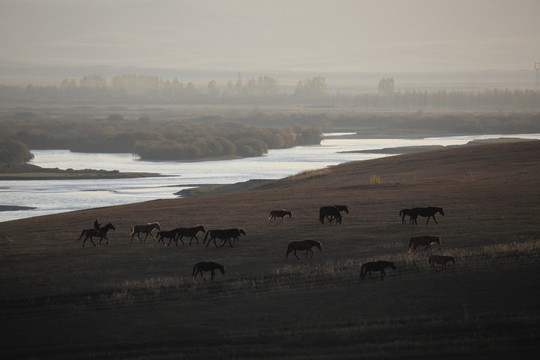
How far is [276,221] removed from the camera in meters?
37.3

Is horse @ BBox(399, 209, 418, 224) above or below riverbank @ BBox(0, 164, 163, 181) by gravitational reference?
above

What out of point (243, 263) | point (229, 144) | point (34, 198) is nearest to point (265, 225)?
point (243, 263)

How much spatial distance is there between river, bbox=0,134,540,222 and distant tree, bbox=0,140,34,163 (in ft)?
9.68

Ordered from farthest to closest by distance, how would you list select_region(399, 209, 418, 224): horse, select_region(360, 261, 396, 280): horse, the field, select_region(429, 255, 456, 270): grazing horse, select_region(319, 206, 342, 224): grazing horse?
select_region(319, 206, 342, 224): grazing horse, select_region(399, 209, 418, 224): horse, select_region(429, 255, 456, 270): grazing horse, select_region(360, 261, 396, 280): horse, the field

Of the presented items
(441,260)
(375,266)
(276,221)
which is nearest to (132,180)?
(276,221)

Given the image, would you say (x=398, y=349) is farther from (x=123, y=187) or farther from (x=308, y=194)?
(x=123, y=187)

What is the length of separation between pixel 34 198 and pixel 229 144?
7903cm

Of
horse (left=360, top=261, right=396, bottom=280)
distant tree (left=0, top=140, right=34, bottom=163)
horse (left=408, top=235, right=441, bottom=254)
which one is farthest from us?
distant tree (left=0, top=140, right=34, bottom=163)

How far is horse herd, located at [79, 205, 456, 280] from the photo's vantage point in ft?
81.7

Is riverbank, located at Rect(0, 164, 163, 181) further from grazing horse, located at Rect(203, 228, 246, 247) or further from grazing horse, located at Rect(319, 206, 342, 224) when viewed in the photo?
grazing horse, located at Rect(203, 228, 246, 247)

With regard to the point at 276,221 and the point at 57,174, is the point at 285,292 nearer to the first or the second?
the point at 276,221

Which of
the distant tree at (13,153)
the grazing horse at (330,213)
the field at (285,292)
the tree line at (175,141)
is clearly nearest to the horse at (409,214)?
the field at (285,292)

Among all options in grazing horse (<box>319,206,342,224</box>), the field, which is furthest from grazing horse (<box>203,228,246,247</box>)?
grazing horse (<box>319,206,342,224</box>)

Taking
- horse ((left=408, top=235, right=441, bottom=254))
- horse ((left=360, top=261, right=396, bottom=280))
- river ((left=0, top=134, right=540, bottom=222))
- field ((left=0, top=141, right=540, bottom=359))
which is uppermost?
horse ((left=408, top=235, right=441, bottom=254))
